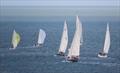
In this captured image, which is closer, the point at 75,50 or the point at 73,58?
the point at 73,58

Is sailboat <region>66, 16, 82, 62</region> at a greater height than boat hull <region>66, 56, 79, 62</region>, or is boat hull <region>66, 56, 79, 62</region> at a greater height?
sailboat <region>66, 16, 82, 62</region>

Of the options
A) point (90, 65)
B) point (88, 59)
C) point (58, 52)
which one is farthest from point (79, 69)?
point (58, 52)

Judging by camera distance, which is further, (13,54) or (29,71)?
(13,54)

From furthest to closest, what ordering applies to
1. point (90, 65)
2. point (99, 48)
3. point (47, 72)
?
point (99, 48) < point (90, 65) < point (47, 72)

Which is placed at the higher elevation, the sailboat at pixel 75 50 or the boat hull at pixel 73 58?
the sailboat at pixel 75 50

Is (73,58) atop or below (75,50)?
below

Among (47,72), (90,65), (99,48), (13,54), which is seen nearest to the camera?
(47,72)

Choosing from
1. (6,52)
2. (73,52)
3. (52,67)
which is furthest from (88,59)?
(6,52)

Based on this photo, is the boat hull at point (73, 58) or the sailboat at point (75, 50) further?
the sailboat at point (75, 50)

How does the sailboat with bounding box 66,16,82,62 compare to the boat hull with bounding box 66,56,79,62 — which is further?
the sailboat with bounding box 66,16,82,62

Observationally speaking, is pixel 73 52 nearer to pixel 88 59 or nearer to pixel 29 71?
pixel 88 59
